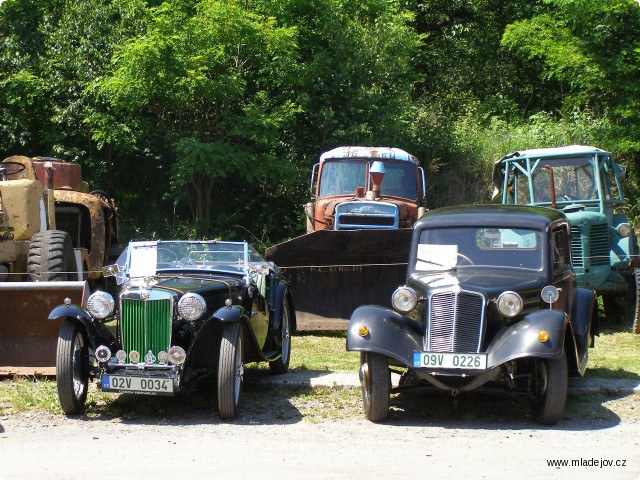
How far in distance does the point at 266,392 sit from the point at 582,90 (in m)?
16.5

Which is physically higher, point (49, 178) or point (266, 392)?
point (49, 178)

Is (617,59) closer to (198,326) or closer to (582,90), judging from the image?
(582,90)

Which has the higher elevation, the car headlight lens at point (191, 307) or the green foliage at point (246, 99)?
the green foliage at point (246, 99)

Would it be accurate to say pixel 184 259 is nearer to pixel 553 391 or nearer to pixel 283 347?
pixel 283 347

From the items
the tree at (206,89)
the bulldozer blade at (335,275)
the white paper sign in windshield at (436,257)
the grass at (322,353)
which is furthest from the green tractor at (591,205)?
the tree at (206,89)

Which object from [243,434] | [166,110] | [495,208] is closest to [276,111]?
[166,110]

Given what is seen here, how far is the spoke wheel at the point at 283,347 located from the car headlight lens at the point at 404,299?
201 cm

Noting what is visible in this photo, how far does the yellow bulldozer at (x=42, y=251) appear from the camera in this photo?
9.02 m

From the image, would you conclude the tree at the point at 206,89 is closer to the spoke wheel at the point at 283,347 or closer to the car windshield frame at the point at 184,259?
the spoke wheel at the point at 283,347

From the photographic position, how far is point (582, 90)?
74.7 feet

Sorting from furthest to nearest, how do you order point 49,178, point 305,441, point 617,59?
point 617,59 → point 49,178 → point 305,441

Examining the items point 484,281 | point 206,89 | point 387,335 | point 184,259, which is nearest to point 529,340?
point 484,281

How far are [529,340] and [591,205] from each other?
677 centimetres

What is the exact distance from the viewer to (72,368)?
7391 mm
